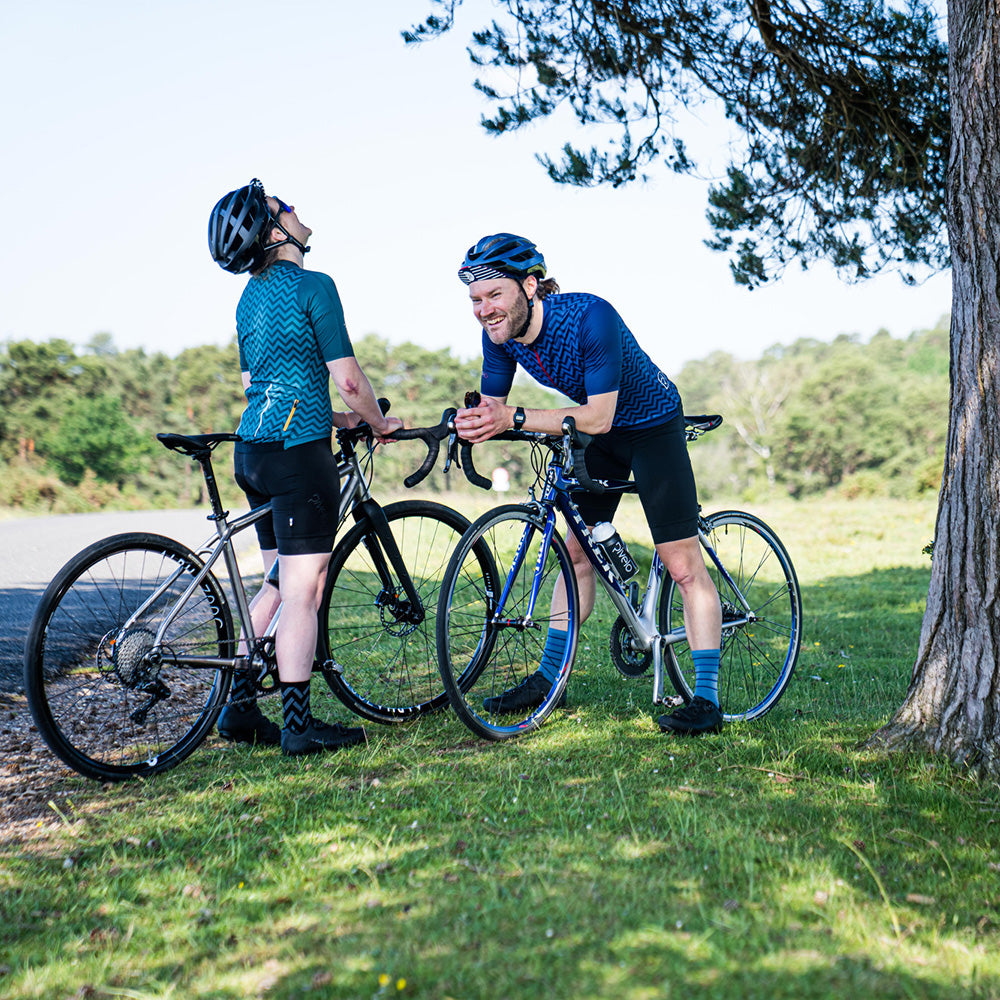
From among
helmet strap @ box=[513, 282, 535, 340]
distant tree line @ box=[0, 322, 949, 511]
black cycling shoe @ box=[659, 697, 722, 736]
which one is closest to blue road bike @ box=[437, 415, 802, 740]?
black cycling shoe @ box=[659, 697, 722, 736]

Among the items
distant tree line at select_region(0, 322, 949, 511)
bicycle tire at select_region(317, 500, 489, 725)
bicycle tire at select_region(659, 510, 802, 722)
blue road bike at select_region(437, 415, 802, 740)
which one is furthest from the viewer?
distant tree line at select_region(0, 322, 949, 511)

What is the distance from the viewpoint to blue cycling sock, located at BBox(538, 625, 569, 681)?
420 centimetres

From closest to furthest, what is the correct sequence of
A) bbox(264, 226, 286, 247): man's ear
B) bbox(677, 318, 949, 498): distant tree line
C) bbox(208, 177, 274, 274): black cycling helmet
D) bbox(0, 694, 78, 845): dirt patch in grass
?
1. bbox(0, 694, 78, 845): dirt patch in grass
2. bbox(208, 177, 274, 274): black cycling helmet
3. bbox(264, 226, 286, 247): man's ear
4. bbox(677, 318, 949, 498): distant tree line

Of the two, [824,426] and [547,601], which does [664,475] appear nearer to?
[547,601]

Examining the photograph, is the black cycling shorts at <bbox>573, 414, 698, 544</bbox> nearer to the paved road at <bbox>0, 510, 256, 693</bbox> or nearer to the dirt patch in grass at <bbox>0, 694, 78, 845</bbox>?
the dirt patch in grass at <bbox>0, 694, 78, 845</bbox>

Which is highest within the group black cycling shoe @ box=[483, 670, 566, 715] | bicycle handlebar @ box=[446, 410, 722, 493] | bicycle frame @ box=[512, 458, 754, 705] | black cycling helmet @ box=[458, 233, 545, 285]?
black cycling helmet @ box=[458, 233, 545, 285]

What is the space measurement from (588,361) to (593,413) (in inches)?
8.2

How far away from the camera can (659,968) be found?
2066mm

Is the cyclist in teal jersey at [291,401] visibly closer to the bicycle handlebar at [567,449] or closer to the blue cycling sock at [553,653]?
the bicycle handlebar at [567,449]

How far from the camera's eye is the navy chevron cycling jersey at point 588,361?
3.75m

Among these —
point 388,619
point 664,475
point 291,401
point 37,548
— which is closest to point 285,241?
point 291,401

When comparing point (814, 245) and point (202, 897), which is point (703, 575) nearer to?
point (202, 897)

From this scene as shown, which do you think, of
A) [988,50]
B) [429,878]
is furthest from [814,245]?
[429,878]

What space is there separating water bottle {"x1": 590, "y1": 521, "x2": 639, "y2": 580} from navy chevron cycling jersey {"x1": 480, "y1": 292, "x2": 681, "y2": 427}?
469 millimetres
